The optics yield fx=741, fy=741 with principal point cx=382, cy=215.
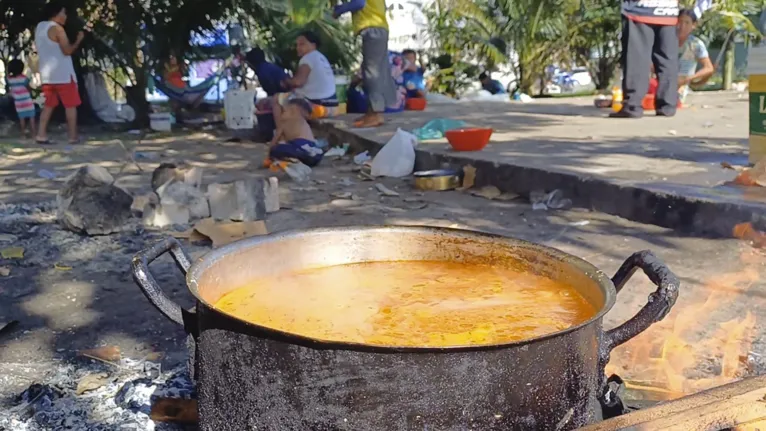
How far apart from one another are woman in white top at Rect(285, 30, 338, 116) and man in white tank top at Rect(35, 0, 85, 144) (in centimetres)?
280

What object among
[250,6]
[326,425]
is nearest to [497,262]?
[326,425]

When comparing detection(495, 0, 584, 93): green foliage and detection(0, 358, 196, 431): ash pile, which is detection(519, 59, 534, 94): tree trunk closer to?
detection(495, 0, 584, 93): green foliage

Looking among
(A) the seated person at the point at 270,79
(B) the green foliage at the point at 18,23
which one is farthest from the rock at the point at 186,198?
(B) the green foliage at the point at 18,23

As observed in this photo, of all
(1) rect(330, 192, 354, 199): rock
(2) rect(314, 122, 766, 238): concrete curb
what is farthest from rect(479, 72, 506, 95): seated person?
(1) rect(330, 192, 354, 199): rock

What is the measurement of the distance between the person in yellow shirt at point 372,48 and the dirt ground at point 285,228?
2.22 metres

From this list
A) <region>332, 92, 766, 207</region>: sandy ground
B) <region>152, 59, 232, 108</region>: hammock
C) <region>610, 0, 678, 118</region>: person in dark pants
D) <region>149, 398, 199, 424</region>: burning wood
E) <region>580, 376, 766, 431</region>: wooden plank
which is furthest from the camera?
<region>152, 59, 232, 108</region>: hammock

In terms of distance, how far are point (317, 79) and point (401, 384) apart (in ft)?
28.3

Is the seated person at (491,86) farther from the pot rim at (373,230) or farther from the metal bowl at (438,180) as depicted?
the pot rim at (373,230)

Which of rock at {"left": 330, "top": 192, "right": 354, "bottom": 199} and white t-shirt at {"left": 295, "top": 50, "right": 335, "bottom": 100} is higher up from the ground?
white t-shirt at {"left": 295, "top": 50, "right": 335, "bottom": 100}

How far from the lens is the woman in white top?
9.38 meters

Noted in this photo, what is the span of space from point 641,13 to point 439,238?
6.44m

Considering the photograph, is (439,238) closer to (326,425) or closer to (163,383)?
(326,425)

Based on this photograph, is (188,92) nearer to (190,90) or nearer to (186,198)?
(190,90)

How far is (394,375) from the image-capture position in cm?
125
